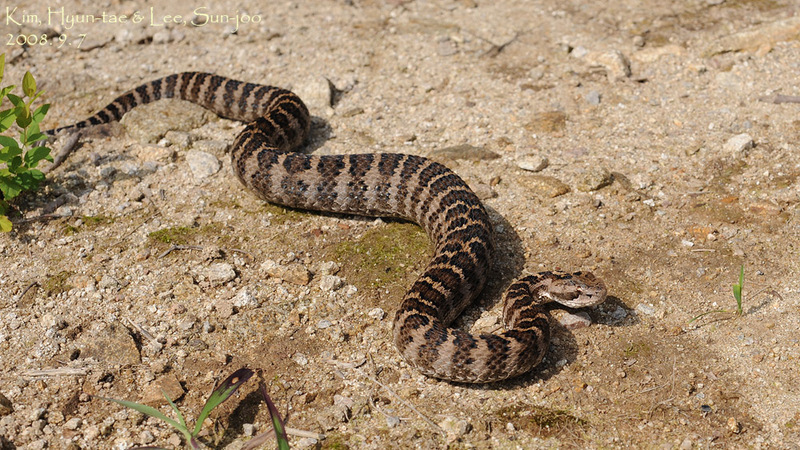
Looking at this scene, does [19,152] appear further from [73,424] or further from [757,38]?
[757,38]

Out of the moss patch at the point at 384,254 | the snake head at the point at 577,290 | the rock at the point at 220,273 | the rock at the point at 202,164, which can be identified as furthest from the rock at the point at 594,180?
the rock at the point at 202,164

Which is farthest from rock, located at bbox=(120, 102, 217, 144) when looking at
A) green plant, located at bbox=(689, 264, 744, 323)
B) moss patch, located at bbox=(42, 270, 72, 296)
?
green plant, located at bbox=(689, 264, 744, 323)

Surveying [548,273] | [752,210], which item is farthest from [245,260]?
[752,210]

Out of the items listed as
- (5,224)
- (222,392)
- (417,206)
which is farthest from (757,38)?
(5,224)

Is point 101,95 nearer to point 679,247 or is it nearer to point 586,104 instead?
point 586,104

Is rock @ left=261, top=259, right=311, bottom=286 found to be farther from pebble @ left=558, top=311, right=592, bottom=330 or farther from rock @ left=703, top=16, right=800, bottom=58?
rock @ left=703, top=16, right=800, bottom=58
